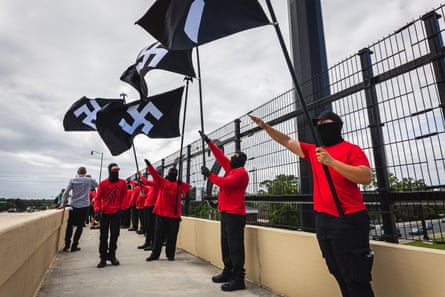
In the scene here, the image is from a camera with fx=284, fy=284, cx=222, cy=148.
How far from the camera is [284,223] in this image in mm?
3730

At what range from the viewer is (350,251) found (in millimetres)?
1908

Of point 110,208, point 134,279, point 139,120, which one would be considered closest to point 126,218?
point 139,120

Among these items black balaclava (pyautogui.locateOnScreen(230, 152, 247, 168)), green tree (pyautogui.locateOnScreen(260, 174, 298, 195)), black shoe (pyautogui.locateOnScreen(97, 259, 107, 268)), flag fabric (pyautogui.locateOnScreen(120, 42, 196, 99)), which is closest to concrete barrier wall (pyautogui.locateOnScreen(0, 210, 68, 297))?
black shoe (pyautogui.locateOnScreen(97, 259, 107, 268))

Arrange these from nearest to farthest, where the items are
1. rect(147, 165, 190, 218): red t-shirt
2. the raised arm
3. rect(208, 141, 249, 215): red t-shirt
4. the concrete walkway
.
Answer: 1. the raised arm
2. the concrete walkway
3. rect(208, 141, 249, 215): red t-shirt
4. rect(147, 165, 190, 218): red t-shirt

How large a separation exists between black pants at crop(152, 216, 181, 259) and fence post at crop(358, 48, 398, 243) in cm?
389

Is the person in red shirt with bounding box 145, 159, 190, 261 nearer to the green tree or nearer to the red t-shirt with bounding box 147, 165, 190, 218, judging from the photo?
the red t-shirt with bounding box 147, 165, 190, 218

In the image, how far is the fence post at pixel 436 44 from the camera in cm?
210

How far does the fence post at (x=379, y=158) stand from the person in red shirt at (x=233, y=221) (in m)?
Result: 1.69

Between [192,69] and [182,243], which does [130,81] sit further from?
[182,243]

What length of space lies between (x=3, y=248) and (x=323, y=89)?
10.3 feet

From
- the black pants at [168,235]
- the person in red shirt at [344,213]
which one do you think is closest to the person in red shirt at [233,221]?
the person in red shirt at [344,213]

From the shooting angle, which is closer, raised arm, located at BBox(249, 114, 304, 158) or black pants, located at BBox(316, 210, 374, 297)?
black pants, located at BBox(316, 210, 374, 297)

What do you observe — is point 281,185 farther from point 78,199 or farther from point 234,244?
point 78,199

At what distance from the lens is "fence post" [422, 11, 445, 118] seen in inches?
82.7
